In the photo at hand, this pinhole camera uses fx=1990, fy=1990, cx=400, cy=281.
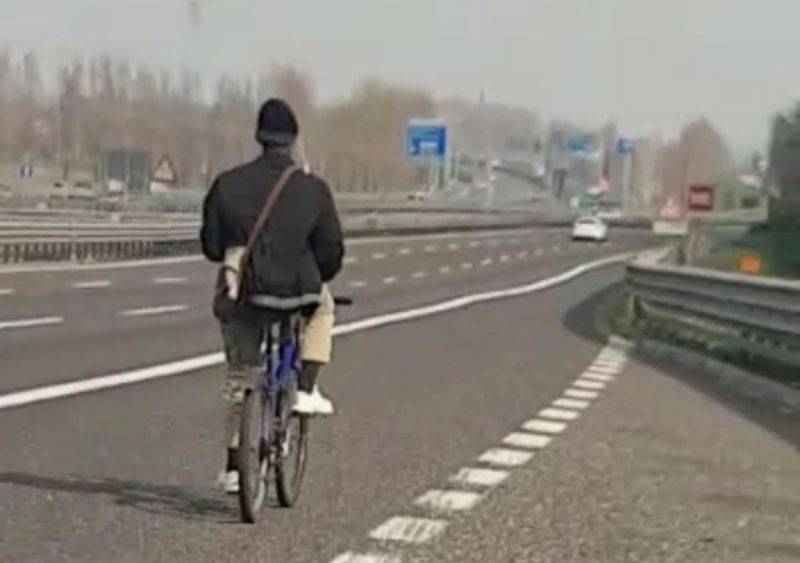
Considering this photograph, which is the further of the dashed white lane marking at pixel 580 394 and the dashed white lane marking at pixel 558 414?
the dashed white lane marking at pixel 580 394

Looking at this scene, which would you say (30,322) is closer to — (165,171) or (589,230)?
(165,171)

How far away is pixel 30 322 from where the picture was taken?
23.6 m

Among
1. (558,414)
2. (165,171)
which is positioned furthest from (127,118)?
(558,414)

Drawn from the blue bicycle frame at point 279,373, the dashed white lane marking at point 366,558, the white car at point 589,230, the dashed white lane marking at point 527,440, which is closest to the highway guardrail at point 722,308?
the dashed white lane marking at point 527,440

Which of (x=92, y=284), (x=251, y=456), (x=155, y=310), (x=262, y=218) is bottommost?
(x=92, y=284)

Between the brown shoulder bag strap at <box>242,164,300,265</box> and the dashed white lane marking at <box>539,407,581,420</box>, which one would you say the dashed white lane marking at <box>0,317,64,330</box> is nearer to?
the dashed white lane marking at <box>539,407,581,420</box>

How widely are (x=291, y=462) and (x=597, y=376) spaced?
10.6m

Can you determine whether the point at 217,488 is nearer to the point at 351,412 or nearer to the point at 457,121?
the point at 351,412

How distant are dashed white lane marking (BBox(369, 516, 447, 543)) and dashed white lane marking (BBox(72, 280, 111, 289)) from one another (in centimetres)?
2435

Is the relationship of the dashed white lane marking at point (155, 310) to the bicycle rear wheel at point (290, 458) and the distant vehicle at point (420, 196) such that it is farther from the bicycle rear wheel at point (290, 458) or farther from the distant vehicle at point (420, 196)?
the distant vehicle at point (420, 196)

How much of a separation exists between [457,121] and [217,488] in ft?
509

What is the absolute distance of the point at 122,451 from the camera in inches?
459

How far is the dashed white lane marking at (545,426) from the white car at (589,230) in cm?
8692

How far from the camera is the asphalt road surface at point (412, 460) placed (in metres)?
8.80
